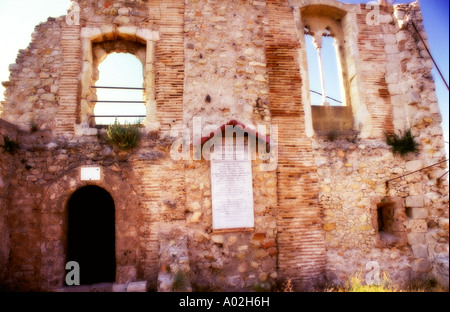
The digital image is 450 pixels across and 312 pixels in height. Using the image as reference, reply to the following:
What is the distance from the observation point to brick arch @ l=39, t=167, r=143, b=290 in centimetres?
482

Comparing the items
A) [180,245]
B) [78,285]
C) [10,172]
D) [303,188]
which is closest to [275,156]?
[303,188]

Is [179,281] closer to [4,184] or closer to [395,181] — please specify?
[4,184]

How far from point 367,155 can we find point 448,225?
2.14 m

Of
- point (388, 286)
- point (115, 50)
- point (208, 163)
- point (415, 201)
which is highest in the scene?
point (115, 50)

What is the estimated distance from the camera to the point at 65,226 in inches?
199

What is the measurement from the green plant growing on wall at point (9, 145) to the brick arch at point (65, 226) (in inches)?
37.8

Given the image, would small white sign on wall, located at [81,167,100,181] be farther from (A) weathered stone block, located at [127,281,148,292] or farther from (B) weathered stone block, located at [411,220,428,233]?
(B) weathered stone block, located at [411,220,428,233]

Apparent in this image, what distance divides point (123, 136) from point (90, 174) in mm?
908

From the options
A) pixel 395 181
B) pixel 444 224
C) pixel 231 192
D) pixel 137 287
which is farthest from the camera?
pixel 395 181

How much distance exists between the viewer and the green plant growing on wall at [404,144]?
6016 millimetres

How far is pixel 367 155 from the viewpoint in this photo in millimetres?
5977

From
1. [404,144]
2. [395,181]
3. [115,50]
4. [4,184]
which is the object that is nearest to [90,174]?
[4,184]

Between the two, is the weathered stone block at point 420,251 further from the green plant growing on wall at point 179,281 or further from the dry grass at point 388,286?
the green plant growing on wall at point 179,281
